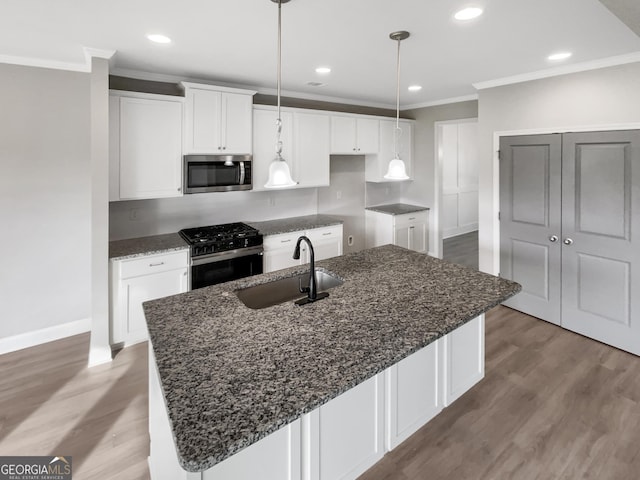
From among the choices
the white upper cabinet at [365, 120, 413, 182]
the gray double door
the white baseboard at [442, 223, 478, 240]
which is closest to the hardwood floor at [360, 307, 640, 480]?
the gray double door

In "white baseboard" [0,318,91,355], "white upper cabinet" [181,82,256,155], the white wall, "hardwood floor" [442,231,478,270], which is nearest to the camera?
"white baseboard" [0,318,91,355]

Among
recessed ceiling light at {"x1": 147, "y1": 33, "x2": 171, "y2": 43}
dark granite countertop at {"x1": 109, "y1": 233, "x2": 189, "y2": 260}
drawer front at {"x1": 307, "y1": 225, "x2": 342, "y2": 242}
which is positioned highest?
recessed ceiling light at {"x1": 147, "y1": 33, "x2": 171, "y2": 43}

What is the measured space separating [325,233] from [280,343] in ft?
9.76

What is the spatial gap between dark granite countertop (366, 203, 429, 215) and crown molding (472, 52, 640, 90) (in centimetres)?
183

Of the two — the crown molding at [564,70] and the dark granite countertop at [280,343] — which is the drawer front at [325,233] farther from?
the crown molding at [564,70]

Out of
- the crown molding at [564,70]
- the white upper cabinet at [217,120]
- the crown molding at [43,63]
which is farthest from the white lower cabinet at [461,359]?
the crown molding at [43,63]

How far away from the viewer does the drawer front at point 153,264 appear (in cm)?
307

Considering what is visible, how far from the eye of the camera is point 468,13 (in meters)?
2.10

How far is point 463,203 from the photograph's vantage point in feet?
26.2

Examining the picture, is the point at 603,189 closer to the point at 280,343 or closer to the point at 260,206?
the point at 280,343

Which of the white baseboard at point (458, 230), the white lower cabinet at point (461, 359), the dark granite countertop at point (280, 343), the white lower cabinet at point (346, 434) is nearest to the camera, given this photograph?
the dark granite countertop at point (280, 343)

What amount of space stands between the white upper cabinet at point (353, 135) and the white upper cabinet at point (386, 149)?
0.13 m

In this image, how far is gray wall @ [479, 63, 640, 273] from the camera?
→ 2.99 meters

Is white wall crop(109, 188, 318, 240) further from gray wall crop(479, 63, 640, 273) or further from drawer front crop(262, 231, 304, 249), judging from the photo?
gray wall crop(479, 63, 640, 273)
